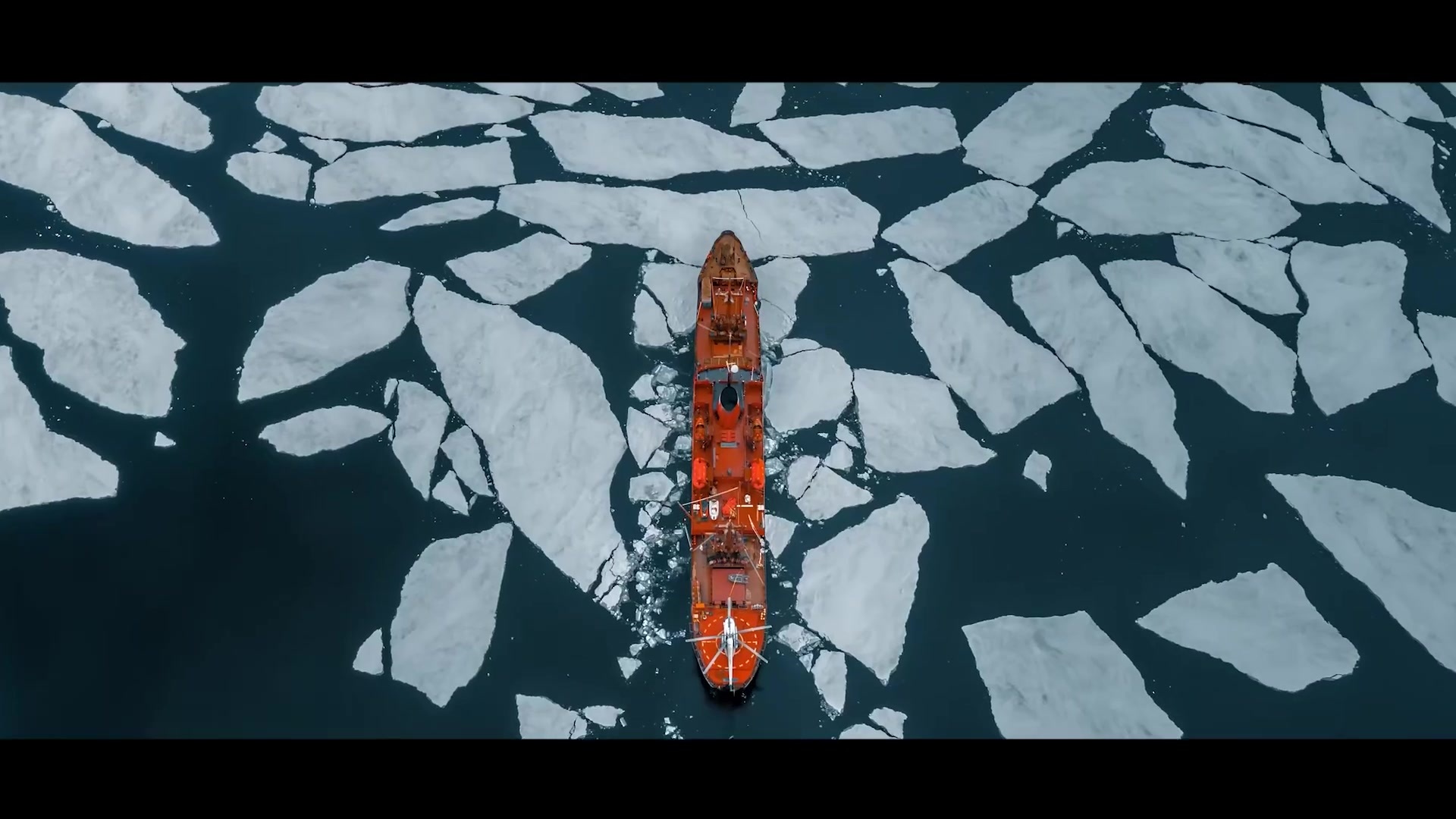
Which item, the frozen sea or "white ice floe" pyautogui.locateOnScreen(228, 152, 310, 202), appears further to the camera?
"white ice floe" pyautogui.locateOnScreen(228, 152, 310, 202)

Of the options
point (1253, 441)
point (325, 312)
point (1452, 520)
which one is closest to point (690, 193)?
point (325, 312)

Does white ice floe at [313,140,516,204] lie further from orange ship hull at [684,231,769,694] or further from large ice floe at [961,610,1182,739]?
large ice floe at [961,610,1182,739]

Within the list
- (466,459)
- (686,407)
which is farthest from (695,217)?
(466,459)

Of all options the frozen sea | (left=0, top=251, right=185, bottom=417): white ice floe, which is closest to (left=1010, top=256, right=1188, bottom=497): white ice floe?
the frozen sea

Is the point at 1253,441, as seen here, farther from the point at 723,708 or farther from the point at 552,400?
the point at 552,400

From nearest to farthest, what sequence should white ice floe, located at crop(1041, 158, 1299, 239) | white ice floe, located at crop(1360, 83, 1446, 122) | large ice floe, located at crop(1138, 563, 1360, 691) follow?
large ice floe, located at crop(1138, 563, 1360, 691), white ice floe, located at crop(1041, 158, 1299, 239), white ice floe, located at crop(1360, 83, 1446, 122)

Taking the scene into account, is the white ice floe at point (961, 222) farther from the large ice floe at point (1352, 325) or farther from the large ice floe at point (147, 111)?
the large ice floe at point (147, 111)
